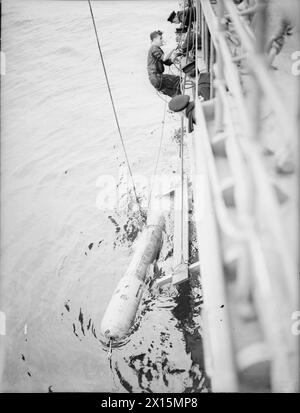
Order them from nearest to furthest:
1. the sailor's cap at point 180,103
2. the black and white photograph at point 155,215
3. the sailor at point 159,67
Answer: the black and white photograph at point 155,215, the sailor's cap at point 180,103, the sailor at point 159,67

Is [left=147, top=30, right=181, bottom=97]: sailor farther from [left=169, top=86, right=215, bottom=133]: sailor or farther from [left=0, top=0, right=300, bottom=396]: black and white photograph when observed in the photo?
[left=169, top=86, right=215, bottom=133]: sailor

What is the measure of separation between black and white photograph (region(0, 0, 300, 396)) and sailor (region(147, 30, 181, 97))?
3cm

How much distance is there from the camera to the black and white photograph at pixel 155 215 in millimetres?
1657

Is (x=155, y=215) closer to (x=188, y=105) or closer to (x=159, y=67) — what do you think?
(x=188, y=105)

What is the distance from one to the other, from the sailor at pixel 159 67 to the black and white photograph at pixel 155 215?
0.10ft

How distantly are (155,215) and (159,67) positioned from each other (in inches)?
129

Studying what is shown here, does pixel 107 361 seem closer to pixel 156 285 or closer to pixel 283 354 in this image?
pixel 156 285

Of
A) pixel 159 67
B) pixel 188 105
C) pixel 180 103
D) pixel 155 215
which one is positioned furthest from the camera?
pixel 159 67

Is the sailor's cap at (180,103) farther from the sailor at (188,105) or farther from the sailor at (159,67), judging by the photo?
the sailor at (159,67)

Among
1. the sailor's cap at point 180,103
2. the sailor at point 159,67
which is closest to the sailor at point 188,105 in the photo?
the sailor's cap at point 180,103

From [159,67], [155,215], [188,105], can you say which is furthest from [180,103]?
[159,67]

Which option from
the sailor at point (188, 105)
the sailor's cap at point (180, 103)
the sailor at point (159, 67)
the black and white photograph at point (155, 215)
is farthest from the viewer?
the sailor at point (159, 67)

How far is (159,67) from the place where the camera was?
6625mm
